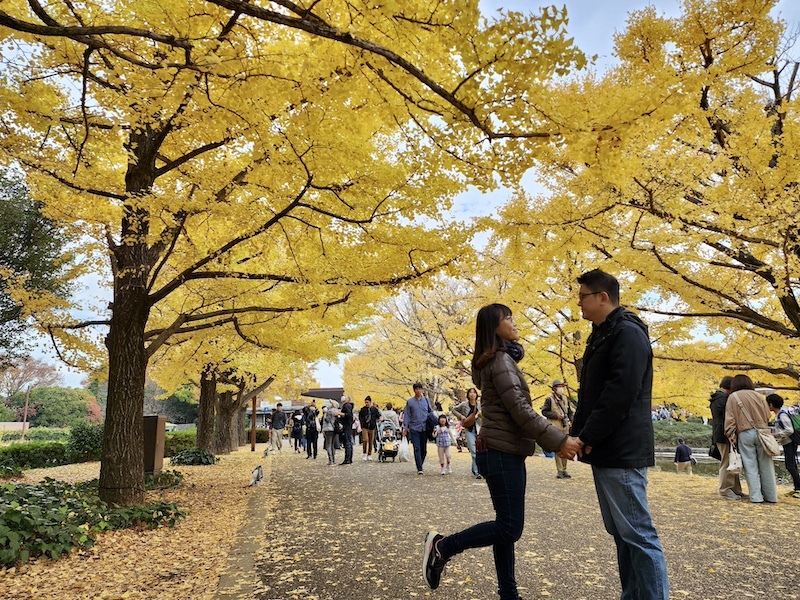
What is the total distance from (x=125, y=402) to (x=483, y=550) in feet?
14.4

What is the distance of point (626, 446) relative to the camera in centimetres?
227

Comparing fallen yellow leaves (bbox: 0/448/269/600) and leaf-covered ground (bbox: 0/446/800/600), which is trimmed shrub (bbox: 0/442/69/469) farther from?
fallen yellow leaves (bbox: 0/448/269/600)

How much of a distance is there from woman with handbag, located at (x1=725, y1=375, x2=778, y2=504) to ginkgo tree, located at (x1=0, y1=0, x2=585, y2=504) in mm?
4223

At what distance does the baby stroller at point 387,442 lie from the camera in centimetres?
1323

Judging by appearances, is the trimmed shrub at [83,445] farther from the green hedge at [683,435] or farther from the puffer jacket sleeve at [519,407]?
the green hedge at [683,435]

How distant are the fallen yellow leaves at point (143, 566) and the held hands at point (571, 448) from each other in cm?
239

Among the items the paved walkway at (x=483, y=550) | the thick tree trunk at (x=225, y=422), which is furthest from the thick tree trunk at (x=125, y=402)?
the thick tree trunk at (x=225, y=422)

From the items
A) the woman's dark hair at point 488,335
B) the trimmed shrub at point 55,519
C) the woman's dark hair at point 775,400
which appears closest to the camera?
the woman's dark hair at point 488,335

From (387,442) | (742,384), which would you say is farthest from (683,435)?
(742,384)

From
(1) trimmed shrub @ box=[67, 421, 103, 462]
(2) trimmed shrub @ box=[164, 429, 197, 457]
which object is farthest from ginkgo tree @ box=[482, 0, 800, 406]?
(2) trimmed shrub @ box=[164, 429, 197, 457]

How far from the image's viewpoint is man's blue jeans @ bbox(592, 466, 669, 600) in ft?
7.14

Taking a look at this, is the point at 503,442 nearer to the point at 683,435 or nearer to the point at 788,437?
the point at 788,437

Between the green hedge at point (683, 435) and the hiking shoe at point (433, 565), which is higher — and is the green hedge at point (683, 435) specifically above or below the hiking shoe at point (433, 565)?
below

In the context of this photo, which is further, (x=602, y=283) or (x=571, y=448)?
(x=602, y=283)
